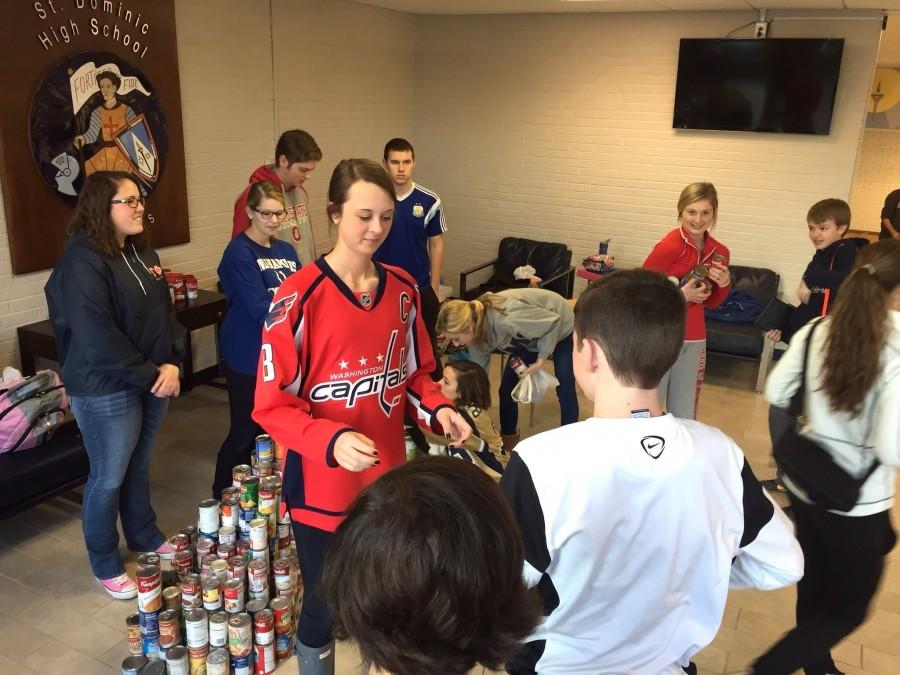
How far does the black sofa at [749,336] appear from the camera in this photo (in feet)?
18.4

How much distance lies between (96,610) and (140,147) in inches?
107

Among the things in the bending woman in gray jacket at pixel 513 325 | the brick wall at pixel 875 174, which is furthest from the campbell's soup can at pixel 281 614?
the brick wall at pixel 875 174

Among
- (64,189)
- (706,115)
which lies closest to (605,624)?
(64,189)

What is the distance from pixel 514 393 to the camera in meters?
4.19

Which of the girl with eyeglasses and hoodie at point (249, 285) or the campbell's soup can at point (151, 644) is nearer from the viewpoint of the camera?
the campbell's soup can at point (151, 644)

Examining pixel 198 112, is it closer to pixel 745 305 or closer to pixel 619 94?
pixel 619 94

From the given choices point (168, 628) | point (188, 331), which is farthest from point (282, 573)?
point (188, 331)

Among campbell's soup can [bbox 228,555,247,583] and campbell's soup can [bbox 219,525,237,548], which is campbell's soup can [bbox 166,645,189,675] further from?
campbell's soup can [bbox 219,525,237,548]

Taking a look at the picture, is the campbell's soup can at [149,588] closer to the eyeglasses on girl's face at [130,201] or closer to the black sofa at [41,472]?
the black sofa at [41,472]

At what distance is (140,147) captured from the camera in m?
4.47

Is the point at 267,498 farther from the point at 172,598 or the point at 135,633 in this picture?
the point at 135,633

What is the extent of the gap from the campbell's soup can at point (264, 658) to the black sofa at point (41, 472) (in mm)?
1417

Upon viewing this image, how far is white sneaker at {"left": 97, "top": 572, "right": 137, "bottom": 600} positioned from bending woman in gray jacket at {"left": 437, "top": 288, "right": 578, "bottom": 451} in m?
1.74

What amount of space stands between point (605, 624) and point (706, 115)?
18.7 feet
